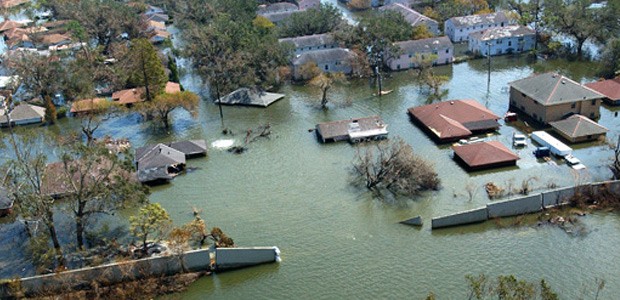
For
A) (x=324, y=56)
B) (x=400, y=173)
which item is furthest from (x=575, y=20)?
(x=400, y=173)

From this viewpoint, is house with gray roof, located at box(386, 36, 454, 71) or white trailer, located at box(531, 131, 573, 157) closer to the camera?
white trailer, located at box(531, 131, 573, 157)

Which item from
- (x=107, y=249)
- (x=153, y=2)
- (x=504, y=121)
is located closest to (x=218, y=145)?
(x=107, y=249)

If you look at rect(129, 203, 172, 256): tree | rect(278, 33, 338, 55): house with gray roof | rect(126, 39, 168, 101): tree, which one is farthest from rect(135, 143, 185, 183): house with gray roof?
rect(278, 33, 338, 55): house with gray roof

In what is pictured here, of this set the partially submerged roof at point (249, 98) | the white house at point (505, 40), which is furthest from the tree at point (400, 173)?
the white house at point (505, 40)

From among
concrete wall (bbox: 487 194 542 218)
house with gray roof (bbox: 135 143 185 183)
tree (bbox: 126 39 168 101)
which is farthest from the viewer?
tree (bbox: 126 39 168 101)

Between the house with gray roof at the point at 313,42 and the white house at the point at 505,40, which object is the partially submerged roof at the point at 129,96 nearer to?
the house with gray roof at the point at 313,42

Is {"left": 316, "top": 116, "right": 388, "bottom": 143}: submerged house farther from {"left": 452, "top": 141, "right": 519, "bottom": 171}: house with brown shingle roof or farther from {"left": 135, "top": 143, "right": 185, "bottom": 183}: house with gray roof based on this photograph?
{"left": 135, "top": 143, "right": 185, "bottom": 183}: house with gray roof
